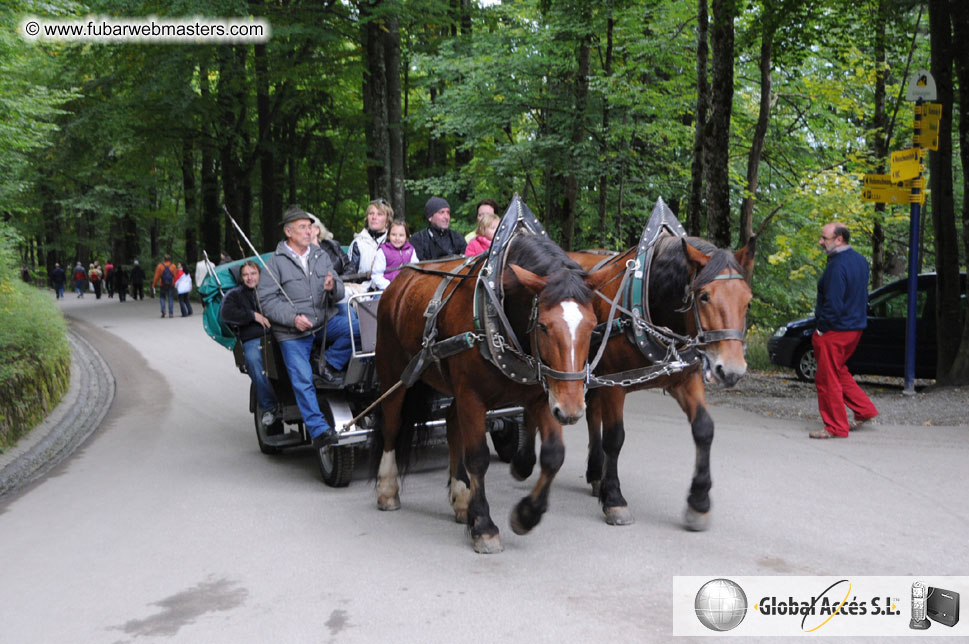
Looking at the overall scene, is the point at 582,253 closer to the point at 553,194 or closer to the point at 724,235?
the point at 724,235

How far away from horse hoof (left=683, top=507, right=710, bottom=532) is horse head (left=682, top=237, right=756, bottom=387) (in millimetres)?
896

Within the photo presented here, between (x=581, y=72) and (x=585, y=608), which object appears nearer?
(x=585, y=608)

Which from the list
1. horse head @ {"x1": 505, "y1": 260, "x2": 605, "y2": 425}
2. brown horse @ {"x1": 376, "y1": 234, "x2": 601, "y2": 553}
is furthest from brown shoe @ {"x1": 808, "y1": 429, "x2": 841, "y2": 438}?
horse head @ {"x1": 505, "y1": 260, "x2": 605, "y2": 425}

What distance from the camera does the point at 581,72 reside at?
18.0 m

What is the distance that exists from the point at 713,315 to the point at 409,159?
84.2 feet

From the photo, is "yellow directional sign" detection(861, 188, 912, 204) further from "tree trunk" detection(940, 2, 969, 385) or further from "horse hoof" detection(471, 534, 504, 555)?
"horse hoof" detection(471, 534, 504, 555)

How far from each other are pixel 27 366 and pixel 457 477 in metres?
6.52

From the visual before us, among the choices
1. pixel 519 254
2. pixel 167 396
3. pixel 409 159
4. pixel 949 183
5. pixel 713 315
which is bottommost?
pixel 167 396

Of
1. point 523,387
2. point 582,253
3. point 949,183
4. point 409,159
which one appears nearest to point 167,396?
point 582,253

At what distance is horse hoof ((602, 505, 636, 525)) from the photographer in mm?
5984

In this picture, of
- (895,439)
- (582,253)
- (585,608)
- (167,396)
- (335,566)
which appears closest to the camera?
(585,608)

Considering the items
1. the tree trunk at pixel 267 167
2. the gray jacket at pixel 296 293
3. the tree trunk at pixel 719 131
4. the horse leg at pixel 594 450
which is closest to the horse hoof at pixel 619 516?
the horse leg at pixel 594 450

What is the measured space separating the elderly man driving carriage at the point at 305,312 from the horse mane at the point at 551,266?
240cm

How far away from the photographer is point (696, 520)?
5.79 m
